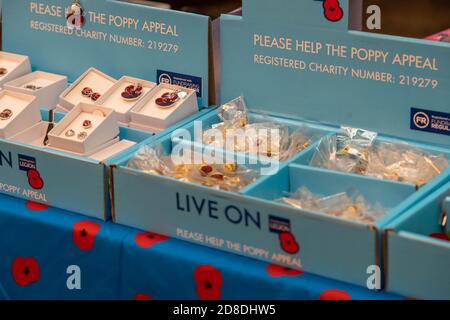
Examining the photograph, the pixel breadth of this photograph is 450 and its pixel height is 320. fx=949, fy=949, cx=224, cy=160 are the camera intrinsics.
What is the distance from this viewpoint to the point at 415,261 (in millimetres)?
2418

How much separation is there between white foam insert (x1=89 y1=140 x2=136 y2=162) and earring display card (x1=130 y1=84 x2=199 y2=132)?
0.10 meters

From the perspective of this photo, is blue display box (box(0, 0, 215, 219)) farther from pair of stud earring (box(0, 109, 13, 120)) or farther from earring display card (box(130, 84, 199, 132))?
pair of stud earring (box(0, 109, 13, 120))

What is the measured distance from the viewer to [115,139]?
10.6 feet

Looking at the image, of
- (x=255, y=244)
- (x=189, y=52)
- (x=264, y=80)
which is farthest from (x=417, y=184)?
(x=189, y=52)

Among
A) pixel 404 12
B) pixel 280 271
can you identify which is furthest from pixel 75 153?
pixel 404 12

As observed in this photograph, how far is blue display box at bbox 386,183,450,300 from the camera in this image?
2.38 metres

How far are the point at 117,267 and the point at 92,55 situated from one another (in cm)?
107

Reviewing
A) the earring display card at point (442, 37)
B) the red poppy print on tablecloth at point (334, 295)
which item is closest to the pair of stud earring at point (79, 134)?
the red poppy print on tablecloth at point (334, 295)

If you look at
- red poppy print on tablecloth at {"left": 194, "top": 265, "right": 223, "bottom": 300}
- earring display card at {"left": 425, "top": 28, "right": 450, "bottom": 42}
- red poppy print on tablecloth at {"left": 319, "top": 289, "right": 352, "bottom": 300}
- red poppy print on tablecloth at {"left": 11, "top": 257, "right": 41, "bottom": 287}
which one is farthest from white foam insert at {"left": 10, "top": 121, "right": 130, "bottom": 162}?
earring display card at {"left": 425, "top": 28, "right": 450, "bottom": 42}

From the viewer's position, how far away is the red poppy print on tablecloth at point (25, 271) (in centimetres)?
305

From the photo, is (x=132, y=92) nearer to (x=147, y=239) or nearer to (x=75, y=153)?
(x=75, y=153)
